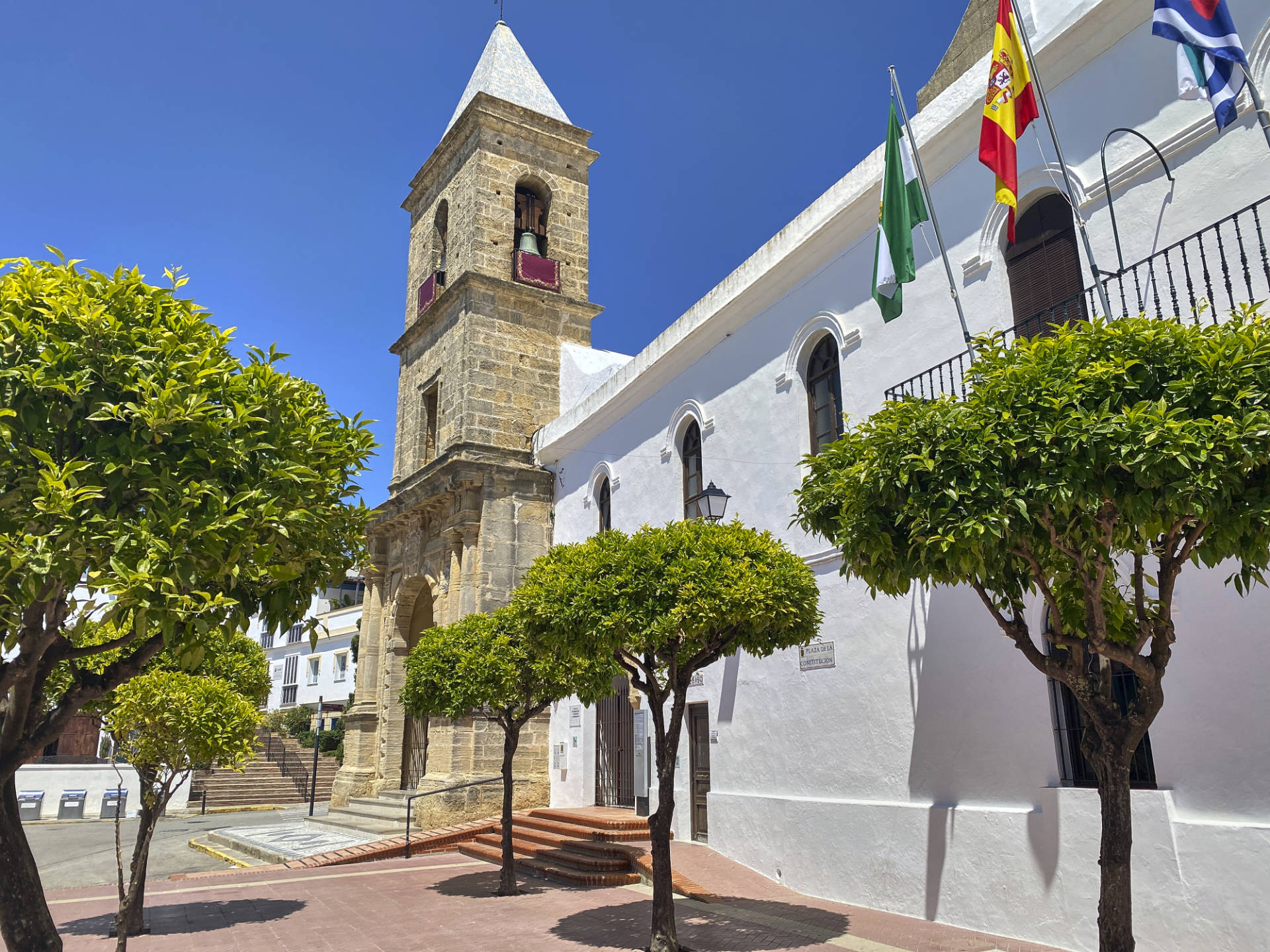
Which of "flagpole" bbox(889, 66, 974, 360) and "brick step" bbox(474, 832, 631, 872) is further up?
"flagpole" bbox(889, 66, 974, 360)

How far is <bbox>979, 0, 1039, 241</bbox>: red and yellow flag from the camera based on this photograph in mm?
7320

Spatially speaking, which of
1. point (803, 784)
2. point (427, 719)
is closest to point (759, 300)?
point (803, 784)

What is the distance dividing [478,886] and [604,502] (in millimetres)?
7307

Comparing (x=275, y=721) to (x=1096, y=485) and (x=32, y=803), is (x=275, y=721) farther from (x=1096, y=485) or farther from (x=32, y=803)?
(x=1096, y=485)

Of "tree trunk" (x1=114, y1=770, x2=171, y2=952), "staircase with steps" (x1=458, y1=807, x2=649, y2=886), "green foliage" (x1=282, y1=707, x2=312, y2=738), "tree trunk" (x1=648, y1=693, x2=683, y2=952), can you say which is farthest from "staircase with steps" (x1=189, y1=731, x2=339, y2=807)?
"tree trunk" (x1=648, y1=693, x2=683, y2=952)

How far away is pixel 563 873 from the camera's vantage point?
38.8 feet

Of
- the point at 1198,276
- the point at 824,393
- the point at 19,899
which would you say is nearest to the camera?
the point at 19,899

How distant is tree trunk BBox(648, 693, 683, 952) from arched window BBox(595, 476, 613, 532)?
27.5ft

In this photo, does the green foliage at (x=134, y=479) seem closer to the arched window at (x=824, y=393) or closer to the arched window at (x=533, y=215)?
the arched window at (x=824, y=393)

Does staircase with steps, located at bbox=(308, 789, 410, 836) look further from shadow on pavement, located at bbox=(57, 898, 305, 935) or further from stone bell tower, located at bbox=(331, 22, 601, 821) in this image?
shadow on pavement, located at bbox=(57, 898, 305, 935)

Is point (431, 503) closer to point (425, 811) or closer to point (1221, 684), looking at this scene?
point (425, 811)

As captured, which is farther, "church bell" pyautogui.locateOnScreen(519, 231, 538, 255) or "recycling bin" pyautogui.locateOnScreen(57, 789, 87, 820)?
"recycling bin" pyautogui.locateOnScreen(57, 789, 87, 820)

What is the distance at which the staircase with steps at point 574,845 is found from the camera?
11617 millimetres

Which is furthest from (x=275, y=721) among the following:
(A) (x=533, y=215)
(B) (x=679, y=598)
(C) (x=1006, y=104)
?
(C) (x=1006, y=104)
